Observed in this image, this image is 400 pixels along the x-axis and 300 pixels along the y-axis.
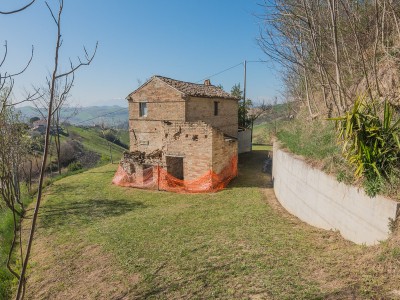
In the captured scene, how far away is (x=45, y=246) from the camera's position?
987 cm

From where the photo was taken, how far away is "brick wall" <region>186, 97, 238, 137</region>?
64.3ft

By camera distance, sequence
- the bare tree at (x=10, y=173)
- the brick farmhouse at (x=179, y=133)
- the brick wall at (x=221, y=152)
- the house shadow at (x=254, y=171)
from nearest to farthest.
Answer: the bare tree at (x=10, y=173) → the brick wall at (x=221, y=152) → the brick farmhouse at (x=179, y=133) → the house shadow at (x=254, y=171)

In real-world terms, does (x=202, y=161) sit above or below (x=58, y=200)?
above

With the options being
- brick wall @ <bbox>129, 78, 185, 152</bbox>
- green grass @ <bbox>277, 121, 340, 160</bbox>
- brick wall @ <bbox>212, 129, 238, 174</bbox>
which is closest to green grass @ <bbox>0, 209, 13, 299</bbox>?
brick wall @ <bbox>129, 78, 185, 152</bbox>

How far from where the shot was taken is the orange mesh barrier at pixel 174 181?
49.2 ft

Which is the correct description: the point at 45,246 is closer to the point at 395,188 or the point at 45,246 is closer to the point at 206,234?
the point at 206,234

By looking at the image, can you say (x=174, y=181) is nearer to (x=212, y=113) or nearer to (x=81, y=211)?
(x=81, y=211)

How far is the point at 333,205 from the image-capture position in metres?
7.00

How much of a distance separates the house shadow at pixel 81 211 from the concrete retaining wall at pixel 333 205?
745 centimetres

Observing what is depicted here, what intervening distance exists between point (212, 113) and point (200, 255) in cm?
1626

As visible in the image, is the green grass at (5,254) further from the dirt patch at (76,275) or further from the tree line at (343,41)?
the tree line at (343,41)

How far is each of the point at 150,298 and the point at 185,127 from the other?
11148mm

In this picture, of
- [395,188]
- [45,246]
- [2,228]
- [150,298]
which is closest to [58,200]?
[2,228]

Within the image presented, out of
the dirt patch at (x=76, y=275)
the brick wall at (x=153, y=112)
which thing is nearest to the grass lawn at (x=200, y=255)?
the dirt patch at (x=76, y=275)
